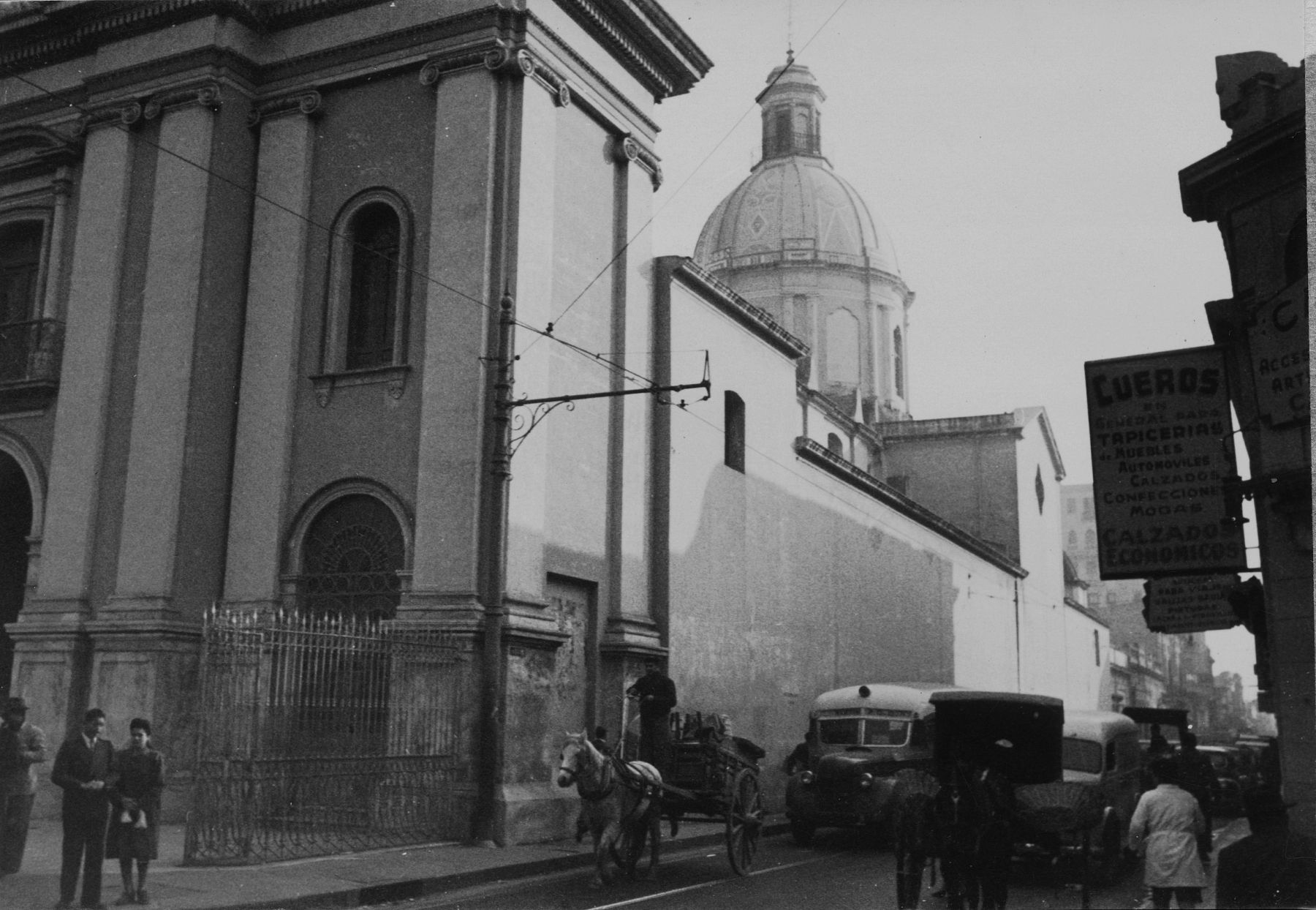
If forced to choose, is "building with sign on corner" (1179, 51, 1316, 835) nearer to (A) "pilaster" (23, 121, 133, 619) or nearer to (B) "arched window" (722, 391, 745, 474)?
(B) "arched window" (722, 391, 745, 474)

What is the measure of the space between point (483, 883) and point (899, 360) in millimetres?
39683

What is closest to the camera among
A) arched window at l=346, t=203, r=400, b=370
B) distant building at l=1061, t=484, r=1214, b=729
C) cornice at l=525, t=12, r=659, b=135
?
cornice at l=525, t=12, r=659, b=135

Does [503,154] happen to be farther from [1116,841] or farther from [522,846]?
[1116,841]

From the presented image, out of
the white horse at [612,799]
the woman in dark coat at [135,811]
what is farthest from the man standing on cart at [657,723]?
the woman in dark coat at [135,811]

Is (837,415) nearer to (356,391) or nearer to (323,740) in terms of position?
(356,391)

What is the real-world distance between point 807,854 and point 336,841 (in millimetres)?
6282

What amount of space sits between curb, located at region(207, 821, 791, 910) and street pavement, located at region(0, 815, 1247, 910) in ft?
0.03

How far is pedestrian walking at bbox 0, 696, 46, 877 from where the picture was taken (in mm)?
11172

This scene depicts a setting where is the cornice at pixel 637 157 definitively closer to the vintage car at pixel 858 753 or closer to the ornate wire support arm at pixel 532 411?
the ornate wire support arm at pixel 532 411

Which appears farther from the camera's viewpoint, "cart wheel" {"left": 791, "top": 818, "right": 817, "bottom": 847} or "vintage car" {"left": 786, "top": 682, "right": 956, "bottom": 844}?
"cart wheel" {"left": 791, "top": 818, "right": 817, "bottom": 847}

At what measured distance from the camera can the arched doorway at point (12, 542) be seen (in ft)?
63.0

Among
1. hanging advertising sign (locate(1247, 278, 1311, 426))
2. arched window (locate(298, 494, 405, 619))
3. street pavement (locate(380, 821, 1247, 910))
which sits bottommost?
street pavement (locate(380, 821, 1247, 910))

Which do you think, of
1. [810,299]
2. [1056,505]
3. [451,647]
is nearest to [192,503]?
[451,647]

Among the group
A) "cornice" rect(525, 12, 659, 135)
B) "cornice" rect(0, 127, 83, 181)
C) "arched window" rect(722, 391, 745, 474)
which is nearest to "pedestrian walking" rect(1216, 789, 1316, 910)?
"cornice" rect(525, 12, 659, 135)
